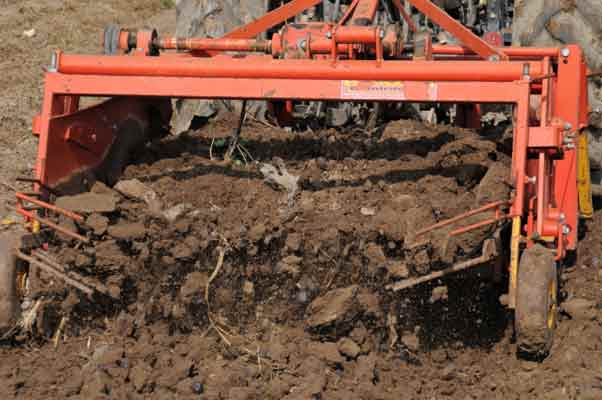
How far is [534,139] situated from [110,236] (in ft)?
6.24

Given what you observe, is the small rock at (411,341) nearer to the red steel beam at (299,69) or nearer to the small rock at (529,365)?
the small rock at (529,365)

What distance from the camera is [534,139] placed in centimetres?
411

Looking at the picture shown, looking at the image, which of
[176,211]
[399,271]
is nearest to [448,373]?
[399,271]

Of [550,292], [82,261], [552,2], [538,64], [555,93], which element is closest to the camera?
[550,292]

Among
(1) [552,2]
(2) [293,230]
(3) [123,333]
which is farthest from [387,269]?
(1) [552,2]

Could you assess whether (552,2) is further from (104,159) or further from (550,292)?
(104,159)

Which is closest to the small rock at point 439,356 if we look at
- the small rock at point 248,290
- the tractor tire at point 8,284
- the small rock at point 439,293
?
the small rock at point 439,293

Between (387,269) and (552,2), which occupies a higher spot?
(552,2)

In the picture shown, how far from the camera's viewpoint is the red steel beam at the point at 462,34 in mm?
4977

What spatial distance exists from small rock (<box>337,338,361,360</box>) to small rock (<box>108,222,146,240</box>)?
1.01 metres

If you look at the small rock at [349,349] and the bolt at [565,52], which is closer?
the small rock at [349,349]

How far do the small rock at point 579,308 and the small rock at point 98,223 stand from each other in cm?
219

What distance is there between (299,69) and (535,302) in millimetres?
1523

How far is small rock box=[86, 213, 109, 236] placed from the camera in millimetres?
4215
